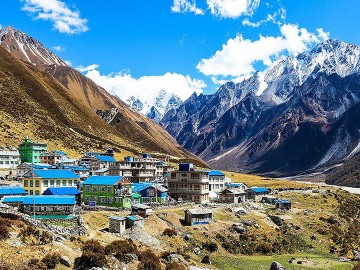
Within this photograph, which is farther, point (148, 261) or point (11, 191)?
point (11, 191)

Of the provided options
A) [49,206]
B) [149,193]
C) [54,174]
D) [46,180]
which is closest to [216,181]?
[149,193]

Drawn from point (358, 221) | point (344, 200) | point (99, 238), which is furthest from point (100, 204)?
point (344, 200)

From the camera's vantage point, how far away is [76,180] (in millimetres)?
100750

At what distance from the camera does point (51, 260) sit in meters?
50.4

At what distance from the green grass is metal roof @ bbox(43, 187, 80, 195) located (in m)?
30.3

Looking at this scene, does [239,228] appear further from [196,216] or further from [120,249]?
[120,249]

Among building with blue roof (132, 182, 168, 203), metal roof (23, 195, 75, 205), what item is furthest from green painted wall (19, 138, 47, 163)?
metal roof (23, 195, 75, 205)

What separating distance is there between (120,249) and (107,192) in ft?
111

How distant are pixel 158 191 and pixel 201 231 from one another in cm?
2094

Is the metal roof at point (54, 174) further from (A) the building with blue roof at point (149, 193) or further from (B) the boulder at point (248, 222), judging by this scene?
(B) the boulder at point (248, 222)

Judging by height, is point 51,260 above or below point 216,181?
below

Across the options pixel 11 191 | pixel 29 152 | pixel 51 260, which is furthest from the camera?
pixel 29 152

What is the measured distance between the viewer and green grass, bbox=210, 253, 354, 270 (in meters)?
75.2

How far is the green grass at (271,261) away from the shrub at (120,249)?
17.3 metres
